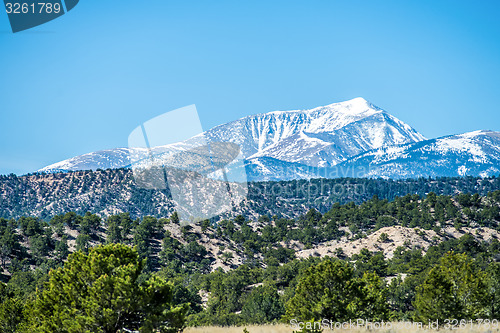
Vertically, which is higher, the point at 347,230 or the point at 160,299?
the point at 160,299

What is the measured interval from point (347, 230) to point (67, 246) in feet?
336

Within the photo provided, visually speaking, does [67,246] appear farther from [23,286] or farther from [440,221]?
[440,221]

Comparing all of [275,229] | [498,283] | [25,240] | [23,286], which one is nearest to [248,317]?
[498,283]

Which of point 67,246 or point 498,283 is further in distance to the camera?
point 67,246

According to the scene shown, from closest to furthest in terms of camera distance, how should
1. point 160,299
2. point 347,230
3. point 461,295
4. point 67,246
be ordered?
point 160,299
point 461,295
point 67,246
point 347,230

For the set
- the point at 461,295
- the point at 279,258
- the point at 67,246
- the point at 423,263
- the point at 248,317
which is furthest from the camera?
the point at 279,258

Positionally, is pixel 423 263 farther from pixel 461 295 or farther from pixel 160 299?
pixel 160 299

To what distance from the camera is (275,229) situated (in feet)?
559

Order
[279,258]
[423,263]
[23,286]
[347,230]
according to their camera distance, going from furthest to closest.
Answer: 1. [347,230]
2. [279,258]
3. [423,263]
4. [23,286]

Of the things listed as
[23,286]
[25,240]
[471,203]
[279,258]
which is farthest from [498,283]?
[471,203]

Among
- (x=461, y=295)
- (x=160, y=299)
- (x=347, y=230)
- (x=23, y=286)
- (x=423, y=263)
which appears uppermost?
(x=160, y=299)

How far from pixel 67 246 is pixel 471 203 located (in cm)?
14819

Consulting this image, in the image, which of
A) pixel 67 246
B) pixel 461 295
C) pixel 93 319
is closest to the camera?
pixel 93 319

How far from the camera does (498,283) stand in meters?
47.2
